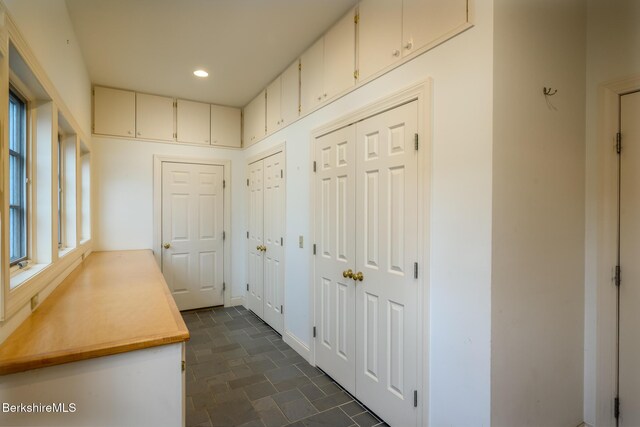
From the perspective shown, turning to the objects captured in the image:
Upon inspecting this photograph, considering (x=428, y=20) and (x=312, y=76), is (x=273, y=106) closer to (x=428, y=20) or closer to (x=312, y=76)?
(x=312, y=76)

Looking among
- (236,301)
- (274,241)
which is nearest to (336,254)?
(274,241)

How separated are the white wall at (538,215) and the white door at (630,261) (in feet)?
0.64

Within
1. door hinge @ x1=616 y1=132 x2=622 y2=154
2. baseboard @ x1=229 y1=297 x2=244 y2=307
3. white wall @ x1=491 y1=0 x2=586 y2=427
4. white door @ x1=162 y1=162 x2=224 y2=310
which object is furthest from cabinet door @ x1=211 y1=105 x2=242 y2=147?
door hinge @ x1=616 y1=132 x2=622 y2=154

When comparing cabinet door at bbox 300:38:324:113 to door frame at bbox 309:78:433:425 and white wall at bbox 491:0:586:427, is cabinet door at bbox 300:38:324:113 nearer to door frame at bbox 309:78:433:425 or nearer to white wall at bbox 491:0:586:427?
door frame at bbox 309:78:433:425

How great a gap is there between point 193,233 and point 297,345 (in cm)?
224

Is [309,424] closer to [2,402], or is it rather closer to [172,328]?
[172,328]

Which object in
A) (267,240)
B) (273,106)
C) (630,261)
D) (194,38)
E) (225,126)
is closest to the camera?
(630,261)

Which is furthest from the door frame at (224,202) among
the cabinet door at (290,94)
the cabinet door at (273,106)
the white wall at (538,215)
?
the white wall at (538,215)

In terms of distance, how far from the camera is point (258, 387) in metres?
2.59

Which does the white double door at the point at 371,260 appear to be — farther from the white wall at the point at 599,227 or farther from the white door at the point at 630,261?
the white door at the point at 630,261

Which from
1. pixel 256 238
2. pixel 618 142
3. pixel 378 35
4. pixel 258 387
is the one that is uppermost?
pixel 378 35

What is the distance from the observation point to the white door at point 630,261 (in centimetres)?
184

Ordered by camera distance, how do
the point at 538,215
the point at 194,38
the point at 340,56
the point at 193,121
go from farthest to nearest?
1. the point at 193,121
2. the point at 194,38
3. the point at 340,56
4. the point at 538,215

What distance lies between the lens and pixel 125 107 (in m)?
4.04
